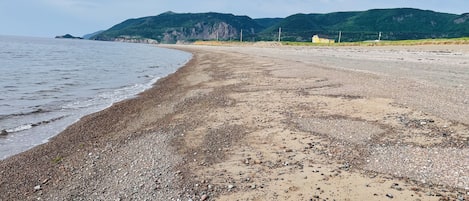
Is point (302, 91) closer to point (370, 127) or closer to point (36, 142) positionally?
point (370, 127)

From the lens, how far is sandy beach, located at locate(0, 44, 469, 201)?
5285mm

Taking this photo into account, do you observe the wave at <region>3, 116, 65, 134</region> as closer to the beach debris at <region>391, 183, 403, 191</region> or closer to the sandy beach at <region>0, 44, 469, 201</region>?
the sandy beach at <region>0, 44, 469, 201</region>

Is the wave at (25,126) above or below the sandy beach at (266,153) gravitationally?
below

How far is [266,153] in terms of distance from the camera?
23.0 ft

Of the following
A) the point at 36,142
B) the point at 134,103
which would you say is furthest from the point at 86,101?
the point at 36,142

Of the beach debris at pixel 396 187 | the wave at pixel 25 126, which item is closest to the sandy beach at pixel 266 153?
the beach debris at pixel 396 187

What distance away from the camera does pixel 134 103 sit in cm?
1512

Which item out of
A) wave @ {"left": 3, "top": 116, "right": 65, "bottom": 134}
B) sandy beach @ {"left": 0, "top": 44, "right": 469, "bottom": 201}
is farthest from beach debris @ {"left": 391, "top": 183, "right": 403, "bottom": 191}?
wave @ {"left": 3, "top": 116, "right": 65, "bottom": 134}

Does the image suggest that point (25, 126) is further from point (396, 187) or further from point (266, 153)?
point (396, 187)

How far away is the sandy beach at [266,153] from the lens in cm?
529

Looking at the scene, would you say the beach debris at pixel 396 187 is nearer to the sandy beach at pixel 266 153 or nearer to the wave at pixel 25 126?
the sandy beach at pixel 266 153

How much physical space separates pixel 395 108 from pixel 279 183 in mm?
6132

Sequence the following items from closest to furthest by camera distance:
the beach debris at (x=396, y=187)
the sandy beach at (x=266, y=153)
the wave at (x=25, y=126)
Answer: the beach debris at (x=396, y=187) → the sandy beach at (x=266, y=153) → the wave at (x=25, y=126)

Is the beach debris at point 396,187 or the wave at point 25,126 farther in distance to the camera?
the wave at point 25,126
